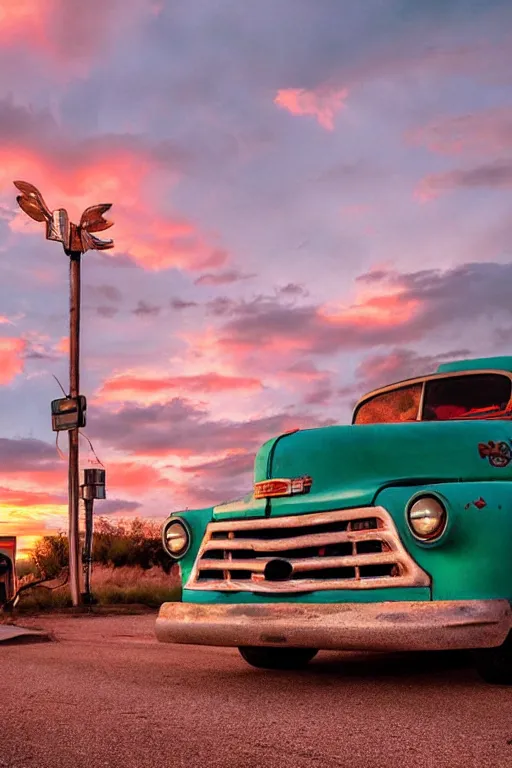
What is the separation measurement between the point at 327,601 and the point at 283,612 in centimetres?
26

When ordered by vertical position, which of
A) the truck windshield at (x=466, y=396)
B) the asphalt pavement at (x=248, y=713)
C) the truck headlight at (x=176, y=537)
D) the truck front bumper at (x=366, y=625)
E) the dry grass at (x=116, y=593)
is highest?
the truck windshield at (x=466, y=396)

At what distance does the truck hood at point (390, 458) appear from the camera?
5668 mm

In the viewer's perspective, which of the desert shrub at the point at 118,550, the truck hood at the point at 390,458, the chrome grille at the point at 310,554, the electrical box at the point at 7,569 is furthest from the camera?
the desert shrub at the point at 118,550

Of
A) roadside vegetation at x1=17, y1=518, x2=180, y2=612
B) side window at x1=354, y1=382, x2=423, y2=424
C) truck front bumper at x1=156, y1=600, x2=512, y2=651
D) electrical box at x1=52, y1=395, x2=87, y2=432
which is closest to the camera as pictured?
truck front bumper at x1=156, y1=600, x2=512, y2=651

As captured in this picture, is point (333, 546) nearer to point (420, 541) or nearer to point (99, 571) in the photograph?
point (420, 541)

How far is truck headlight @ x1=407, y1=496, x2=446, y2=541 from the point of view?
16.9ft

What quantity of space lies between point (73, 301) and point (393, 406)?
399 inches

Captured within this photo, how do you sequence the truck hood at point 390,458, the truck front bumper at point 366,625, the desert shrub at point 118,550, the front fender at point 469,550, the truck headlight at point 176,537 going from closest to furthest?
the truck front bumper at point 366,625
the front fender at point 469,550
the truck hood at point 390,458
the truck headlight at point 176,537
the desert shrub at point 118,550

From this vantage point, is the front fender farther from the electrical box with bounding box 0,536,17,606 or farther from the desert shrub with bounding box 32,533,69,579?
the desert shrub with bounding box 32,533,69,579

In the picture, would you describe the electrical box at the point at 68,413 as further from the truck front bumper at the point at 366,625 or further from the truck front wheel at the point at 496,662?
the truck front wheel at the point at 496,662

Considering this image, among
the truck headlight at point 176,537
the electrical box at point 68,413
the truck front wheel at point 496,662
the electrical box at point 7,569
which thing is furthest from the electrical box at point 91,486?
the truck front wheel at point 496,662

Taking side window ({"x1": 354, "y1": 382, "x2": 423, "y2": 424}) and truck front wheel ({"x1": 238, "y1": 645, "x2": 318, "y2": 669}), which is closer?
truck front wheel ({"x1": 238, "y1": 645, "x2": 318, "y2": 669})

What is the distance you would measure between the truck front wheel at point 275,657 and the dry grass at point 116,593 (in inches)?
357

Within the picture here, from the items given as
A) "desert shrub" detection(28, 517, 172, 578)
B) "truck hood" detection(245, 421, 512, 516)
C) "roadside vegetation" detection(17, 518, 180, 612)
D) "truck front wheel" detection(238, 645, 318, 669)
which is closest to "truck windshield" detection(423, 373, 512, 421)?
"truck hood" detection(245, 421, 512, 516)
